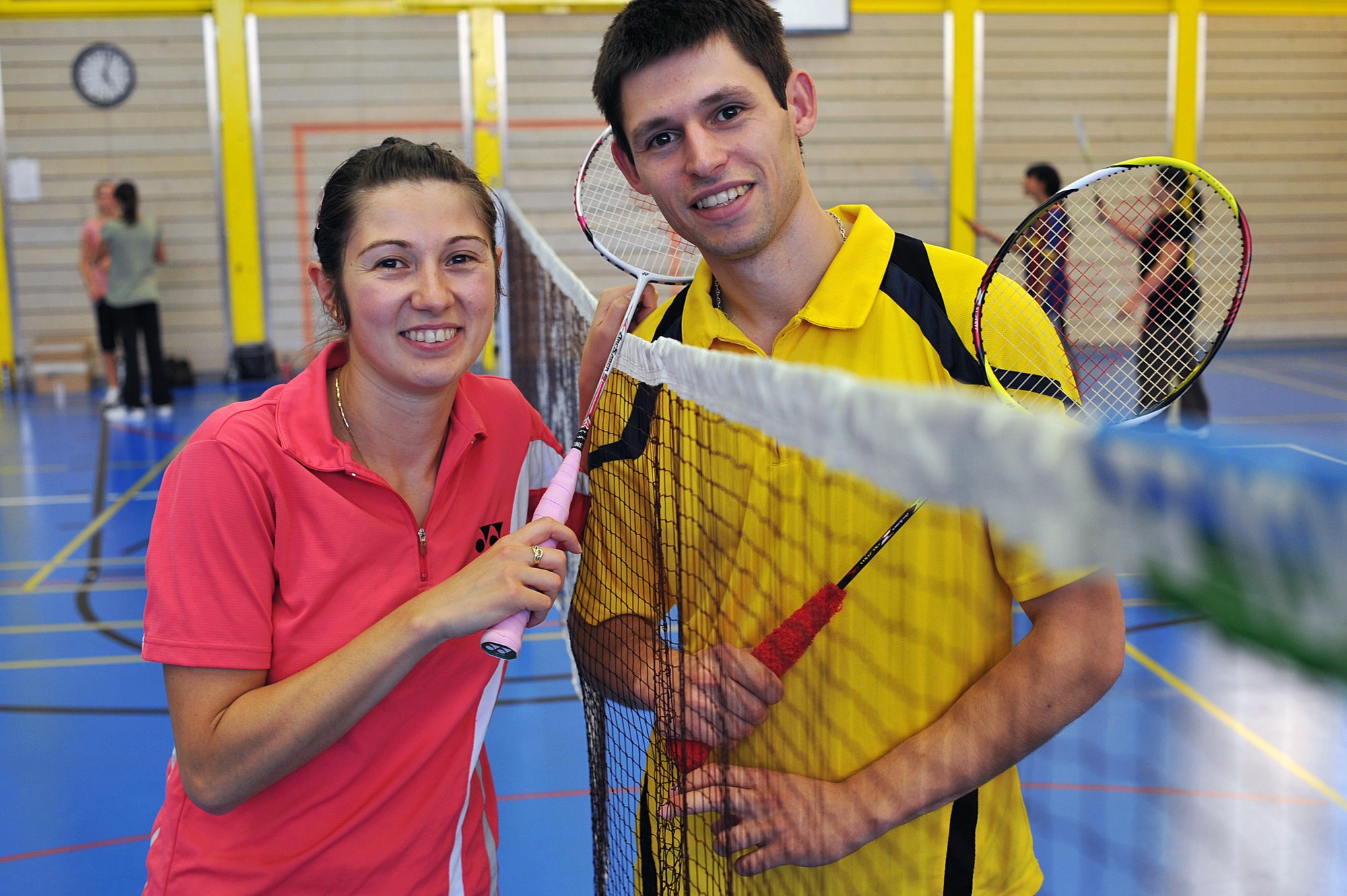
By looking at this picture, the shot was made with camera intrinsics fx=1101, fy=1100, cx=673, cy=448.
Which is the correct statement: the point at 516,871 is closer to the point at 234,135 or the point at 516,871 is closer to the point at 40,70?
the point at 234,135

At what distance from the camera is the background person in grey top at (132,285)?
10.4 meters

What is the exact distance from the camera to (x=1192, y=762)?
3906mm

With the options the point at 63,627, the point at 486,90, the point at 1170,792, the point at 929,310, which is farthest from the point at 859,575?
the point at 486,90

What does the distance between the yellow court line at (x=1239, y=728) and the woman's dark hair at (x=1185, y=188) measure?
222 centimetres

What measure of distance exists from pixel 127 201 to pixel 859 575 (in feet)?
35.2

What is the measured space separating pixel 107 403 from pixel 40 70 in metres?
4.24

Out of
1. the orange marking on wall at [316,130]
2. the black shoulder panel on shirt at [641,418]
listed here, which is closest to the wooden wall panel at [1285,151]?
the orange marking on wall at [316,130]

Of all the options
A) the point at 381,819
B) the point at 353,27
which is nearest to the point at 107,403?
the point at 353,27

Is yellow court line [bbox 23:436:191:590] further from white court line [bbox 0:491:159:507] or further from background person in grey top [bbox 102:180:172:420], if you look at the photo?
background person in grey top [bbox 102:180:172:420]

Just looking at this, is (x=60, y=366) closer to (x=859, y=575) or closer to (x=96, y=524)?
(x=96, y=524)

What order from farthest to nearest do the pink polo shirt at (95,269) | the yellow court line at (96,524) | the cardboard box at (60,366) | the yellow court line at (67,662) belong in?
the cardboard box at (60,366)
the pink polo shirt at (95,269)
the yellow court line at (96,524)
the yellow court line at (67,662)

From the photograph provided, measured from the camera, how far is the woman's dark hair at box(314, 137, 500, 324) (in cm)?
171

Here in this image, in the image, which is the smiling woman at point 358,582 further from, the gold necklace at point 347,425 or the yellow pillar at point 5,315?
the yellow pillar at point 5,315

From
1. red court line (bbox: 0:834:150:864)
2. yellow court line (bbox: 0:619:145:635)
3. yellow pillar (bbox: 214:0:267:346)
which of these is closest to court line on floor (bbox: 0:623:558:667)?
yellow court line (bbox: 0:619:145:635)
